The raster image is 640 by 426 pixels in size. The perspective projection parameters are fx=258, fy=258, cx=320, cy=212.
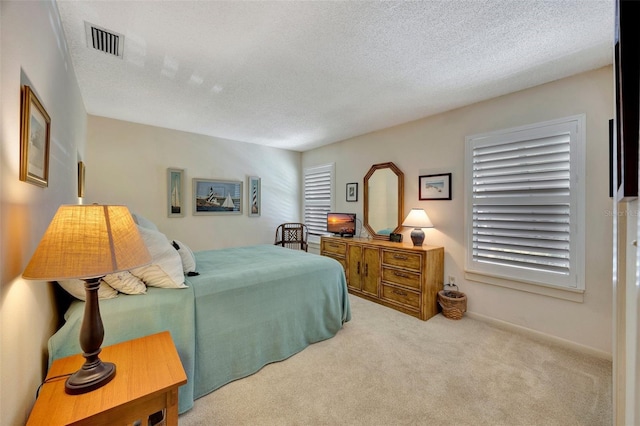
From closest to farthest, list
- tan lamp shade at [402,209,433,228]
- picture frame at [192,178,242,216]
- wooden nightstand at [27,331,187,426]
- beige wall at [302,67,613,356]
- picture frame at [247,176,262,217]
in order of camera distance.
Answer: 1. wooden nightstand at [27,331,187,426]
2. beige wall at [302,67,613,356]
3. tan lamp shade at [402,209,433,228]
4. picture frame at [192,178,242,216]
5. picture frame at [247,176,262,217]

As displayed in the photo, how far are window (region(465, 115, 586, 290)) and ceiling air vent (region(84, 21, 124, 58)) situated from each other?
11.5ft

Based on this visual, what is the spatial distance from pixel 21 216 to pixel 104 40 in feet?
5.48

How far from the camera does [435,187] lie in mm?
3404

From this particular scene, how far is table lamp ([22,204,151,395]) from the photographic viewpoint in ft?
2.95

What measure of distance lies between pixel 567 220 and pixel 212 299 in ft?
10.6

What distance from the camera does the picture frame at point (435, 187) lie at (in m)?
3.28

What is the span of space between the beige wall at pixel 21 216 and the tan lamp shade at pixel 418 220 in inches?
129

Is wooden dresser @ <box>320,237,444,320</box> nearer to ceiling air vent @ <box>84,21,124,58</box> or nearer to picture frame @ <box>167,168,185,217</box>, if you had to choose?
picture frame @ <box>167,168,185,217</box>

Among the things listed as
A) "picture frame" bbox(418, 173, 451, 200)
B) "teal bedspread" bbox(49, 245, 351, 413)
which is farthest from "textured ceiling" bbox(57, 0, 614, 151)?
"teal bedspread" bbox(49, 245, 351, 413)

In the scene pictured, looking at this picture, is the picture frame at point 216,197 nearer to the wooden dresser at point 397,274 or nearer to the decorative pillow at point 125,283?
the wooden dresser at point 397,274

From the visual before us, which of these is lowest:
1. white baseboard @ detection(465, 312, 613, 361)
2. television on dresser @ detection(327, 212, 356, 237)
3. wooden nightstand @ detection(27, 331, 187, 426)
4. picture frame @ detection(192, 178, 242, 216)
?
white baseboard @ detection(465, 312, 613, 361)

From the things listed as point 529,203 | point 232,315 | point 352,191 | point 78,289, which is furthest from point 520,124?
point 78,289

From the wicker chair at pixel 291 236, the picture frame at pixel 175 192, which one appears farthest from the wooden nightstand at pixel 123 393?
the wicker chair at pixel 291 236

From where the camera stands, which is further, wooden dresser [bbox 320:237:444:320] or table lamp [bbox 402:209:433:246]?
table lamp [bbox 402:209:433:246]
